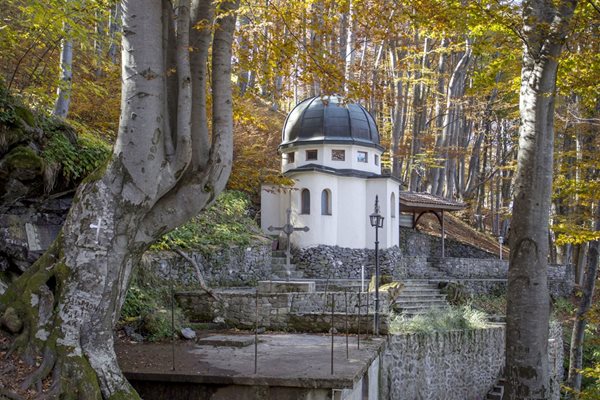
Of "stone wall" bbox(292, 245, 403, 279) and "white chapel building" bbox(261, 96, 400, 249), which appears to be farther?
"white chapel building" bbox(261, 96, 400, 249)

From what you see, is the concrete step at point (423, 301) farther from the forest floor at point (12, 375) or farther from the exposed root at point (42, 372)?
the forest floor at point (12, 375)

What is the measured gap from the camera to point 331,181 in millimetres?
23641

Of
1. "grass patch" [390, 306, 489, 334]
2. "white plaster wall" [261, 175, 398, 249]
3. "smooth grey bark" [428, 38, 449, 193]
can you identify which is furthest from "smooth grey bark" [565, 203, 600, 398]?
"smooth grey bark" [428, 38, 449, 193]

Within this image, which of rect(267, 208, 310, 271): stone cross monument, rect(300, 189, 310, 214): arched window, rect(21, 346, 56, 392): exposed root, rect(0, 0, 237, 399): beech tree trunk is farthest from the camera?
rect(300, 189, 310, 214): arched window

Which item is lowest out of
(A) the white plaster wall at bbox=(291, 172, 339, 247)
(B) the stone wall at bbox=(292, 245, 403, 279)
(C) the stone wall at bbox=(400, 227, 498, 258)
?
(B) the stone wall at bbox=(292, 245, 403, 279)

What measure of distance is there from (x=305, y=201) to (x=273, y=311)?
11.1m

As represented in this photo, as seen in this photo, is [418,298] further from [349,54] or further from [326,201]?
[349,54]

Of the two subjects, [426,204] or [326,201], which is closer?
[326,201]

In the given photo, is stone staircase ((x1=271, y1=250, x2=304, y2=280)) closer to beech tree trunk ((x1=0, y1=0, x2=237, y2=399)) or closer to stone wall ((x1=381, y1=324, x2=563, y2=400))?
stone wall ((x1=381, y1=324, x2=563, y2=400))

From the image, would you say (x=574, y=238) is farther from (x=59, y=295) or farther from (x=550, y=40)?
(x=59, y=295)

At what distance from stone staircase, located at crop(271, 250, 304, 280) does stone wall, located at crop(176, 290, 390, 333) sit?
7.28 meters

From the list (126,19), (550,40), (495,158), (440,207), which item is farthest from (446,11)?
(495,158)

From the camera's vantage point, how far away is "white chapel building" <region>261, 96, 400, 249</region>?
23.4 m

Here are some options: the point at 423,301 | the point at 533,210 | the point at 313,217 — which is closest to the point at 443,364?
the point at 423,301
